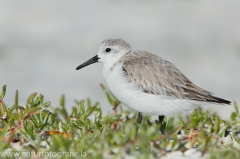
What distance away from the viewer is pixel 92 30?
42.9 ft

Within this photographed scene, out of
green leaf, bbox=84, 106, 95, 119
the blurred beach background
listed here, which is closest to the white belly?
green leaf, bbox=84, 106, 95, 119

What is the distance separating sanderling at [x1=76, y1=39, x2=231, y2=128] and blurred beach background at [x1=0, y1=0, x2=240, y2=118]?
297cm

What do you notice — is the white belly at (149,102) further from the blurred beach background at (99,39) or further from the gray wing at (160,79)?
the blurred beach background at (99,39)

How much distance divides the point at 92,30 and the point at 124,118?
22.9 ft

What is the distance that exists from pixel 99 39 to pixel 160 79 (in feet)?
20.8

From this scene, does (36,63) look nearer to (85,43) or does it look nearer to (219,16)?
(85,43)

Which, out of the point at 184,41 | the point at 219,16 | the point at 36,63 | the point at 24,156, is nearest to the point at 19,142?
the point at 24,156

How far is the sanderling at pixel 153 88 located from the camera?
619 cm

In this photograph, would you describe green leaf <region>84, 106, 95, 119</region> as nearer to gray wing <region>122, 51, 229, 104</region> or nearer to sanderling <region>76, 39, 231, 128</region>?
sanderling <region>76, 39, 231, 128</region>

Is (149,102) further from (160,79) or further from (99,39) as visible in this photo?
(99,39)

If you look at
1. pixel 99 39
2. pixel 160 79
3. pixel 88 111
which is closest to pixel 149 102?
pixel 160 79

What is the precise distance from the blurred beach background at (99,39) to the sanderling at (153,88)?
117 inches

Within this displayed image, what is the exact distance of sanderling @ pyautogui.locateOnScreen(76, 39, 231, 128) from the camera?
619cm

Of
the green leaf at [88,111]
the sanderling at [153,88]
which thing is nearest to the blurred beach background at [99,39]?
the sanderling at [153,88]
